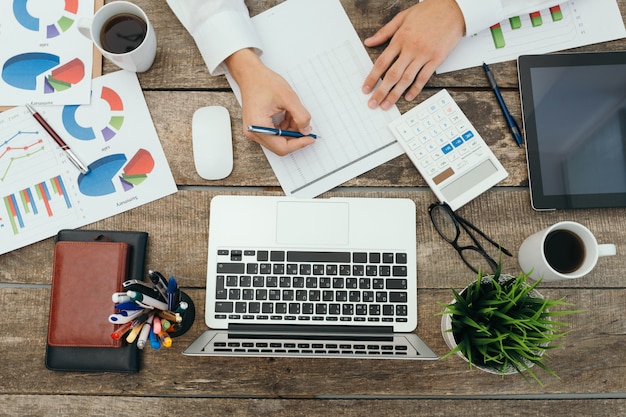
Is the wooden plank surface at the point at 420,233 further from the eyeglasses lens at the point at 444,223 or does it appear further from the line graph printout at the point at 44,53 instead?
the line graph printout at the point at 44,53

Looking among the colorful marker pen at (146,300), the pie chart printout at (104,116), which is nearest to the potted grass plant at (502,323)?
the colorful marker pen at (146,300)

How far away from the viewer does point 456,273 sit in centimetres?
83

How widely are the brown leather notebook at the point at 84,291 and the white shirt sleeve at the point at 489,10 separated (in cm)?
75

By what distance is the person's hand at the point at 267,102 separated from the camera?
81cm

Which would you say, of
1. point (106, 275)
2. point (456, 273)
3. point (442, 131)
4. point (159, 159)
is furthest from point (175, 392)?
point (442, 131)

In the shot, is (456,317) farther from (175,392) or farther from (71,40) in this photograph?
(71,40)

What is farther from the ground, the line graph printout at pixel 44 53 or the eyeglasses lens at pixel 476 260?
the line graph printout at pixel 44 53

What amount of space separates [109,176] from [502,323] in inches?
28.1

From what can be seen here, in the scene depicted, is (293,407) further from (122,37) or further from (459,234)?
(122,37)

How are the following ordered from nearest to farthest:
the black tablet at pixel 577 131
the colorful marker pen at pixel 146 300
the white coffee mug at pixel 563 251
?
the colorful marker pen at pixel 146 300 < the white coffee mug at pixel 563 251 < the black tablet at pixel 577 131

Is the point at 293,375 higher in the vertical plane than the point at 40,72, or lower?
lower

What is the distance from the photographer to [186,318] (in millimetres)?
771

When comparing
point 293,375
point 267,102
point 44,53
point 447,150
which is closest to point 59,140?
point 44,53

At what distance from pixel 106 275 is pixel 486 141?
2.38 feet
